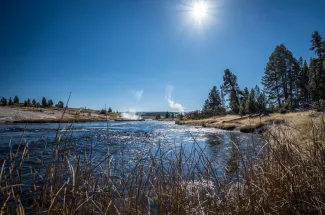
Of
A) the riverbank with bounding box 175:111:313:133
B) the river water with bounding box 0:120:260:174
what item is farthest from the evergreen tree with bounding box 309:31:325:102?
the river water with bounding box 0:120:260:174

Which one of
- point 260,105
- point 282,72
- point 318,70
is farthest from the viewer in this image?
point 282,72

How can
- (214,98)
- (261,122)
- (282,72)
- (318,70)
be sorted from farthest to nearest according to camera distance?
1. (214,98)
2. (282,72)
3. (318,70)
4. (261,122)

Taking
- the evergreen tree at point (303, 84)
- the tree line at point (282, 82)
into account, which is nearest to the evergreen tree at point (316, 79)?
the tree line at point (282, 82)

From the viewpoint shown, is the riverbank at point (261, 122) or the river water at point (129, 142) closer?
the river water at point (129, 142)

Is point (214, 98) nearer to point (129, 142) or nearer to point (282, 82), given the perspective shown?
point (282, 82)

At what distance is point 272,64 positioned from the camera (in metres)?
46.5

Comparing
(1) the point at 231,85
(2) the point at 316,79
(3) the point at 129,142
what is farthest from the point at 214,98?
(3) the point at 129,142

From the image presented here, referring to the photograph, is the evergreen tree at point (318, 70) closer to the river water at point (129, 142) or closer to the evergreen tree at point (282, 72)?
the evergreen tree at point (282, 72)

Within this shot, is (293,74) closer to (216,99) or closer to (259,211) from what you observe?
(216,99)

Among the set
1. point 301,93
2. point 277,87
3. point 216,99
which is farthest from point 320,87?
point 216,99

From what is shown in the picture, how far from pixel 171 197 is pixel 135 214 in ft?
1.57

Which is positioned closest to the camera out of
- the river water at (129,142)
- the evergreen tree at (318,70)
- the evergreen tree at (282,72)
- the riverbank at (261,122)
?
the river water at (129,142)

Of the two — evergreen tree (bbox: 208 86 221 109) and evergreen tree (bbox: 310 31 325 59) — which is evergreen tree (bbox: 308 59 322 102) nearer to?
evergreen tree (bbox: 310 31 325 59)

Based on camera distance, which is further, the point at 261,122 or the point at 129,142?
the point at 261,122
